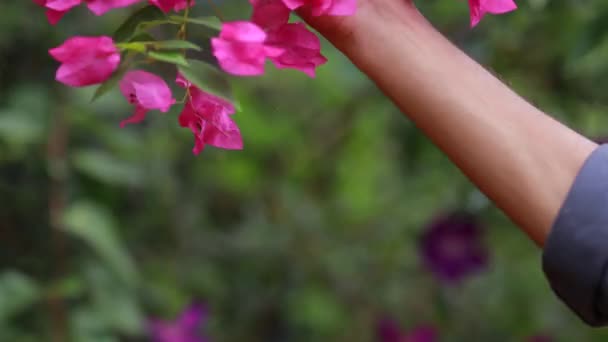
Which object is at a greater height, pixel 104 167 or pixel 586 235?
pixel 586 235

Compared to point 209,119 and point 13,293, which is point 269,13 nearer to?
point 209,119

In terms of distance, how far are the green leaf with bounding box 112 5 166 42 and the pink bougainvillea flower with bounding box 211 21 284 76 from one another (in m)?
0.04

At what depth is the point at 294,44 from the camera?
0.55 meters

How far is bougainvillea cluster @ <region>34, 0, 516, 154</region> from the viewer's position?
0.51m

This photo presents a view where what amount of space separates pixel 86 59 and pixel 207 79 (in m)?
0.06

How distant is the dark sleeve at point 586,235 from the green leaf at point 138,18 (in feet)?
0.75

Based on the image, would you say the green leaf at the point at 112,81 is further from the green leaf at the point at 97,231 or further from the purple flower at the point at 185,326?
the purple flower at the point at 185,326

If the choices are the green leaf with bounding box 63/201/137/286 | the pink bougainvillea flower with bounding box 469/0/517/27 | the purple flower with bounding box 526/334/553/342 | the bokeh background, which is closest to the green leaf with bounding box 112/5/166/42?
the pink bougainvillea flower with bounding box 469/0/517/27

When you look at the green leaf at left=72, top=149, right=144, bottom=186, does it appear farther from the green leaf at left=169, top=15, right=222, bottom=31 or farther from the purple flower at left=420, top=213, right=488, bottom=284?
the green leaf at left=169, top=15, right=222, bottom=31

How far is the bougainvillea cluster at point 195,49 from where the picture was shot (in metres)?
0.51

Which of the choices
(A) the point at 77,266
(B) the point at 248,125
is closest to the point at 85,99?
(A) the point at 77,266

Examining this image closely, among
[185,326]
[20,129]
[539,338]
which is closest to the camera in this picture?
[20,129]

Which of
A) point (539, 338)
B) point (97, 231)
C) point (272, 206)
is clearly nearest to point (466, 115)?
point (97, 231)

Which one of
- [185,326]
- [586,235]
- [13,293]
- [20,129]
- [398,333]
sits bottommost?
[398,333]
